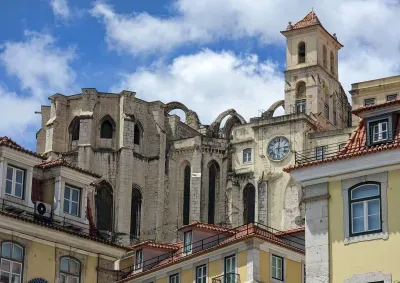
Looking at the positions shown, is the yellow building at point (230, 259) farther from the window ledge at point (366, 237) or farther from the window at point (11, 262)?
the window ledge at point (366, 237)

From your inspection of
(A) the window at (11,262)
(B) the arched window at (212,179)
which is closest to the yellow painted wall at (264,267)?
(A) the window at (11,262)

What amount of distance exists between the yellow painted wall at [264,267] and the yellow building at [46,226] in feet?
23.6

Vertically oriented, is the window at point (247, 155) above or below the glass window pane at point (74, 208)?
above

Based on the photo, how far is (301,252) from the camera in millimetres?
50500

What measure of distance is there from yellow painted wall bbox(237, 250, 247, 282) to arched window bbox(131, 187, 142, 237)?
49.1m

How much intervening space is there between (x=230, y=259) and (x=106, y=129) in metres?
53.1

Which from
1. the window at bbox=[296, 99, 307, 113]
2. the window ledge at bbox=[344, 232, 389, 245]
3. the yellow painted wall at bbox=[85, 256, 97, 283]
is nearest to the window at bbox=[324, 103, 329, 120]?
the window at bbox=[296, 99, 307, 113]

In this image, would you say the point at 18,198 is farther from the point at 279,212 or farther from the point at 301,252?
the point at 279,212

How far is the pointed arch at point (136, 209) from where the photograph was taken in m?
98.1

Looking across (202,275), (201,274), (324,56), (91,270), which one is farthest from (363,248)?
(324,56)

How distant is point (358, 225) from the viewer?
31.9 meters

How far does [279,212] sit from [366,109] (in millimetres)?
61106

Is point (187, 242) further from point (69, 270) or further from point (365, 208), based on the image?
point (365, 208)

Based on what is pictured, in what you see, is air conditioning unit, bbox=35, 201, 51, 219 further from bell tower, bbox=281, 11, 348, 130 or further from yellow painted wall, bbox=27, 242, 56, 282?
bell tower, bbox=281, 11, 348, 130
